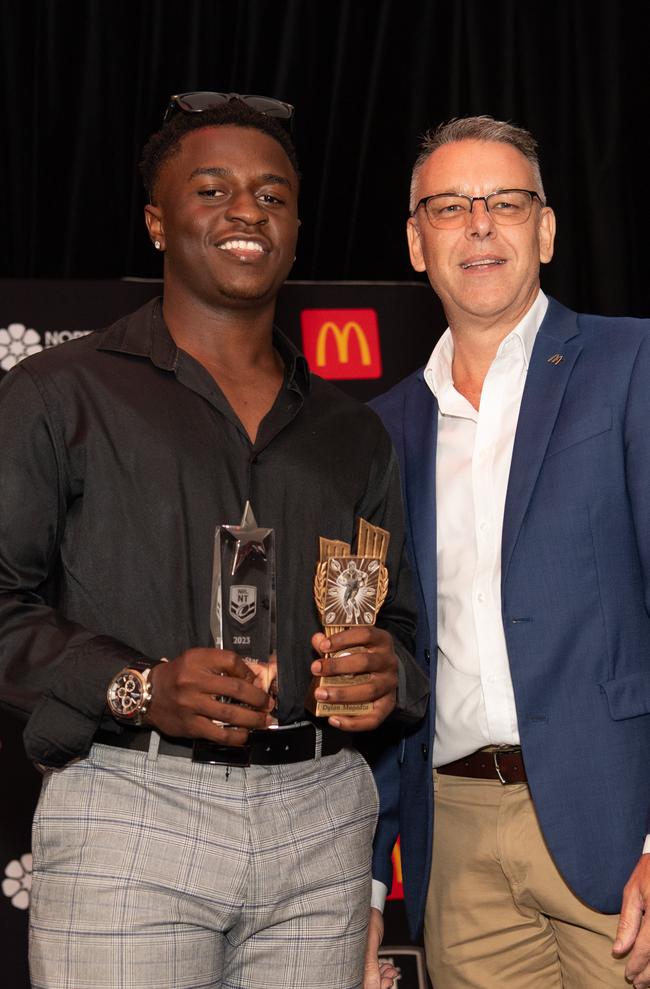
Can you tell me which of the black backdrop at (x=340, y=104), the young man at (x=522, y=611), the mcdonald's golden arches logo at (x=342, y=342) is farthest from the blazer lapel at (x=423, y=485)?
the black backdrop at (x=340, y=104)

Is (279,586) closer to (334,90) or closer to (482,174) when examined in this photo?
(482,174)

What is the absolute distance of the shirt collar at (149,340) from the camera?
7.39 feet

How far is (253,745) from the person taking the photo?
6.76 feet

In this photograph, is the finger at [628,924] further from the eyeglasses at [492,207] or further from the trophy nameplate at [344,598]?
the eyeglasses at [492,207]

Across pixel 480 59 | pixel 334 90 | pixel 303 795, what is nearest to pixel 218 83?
pixel 334 90

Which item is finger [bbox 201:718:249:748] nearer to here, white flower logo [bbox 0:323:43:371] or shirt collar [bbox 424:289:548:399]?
shirt collar [bbox 424:289:548:399]

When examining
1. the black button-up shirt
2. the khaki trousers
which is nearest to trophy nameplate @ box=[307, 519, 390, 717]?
the black button-up shirt

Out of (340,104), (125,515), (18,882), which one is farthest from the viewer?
(340,104)

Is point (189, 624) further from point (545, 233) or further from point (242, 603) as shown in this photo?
point (545, 233)

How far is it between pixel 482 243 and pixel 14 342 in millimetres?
1498

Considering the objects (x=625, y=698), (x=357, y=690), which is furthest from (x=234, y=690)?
(x=625, y=698)

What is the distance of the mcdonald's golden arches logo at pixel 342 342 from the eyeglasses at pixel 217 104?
3.83 ft

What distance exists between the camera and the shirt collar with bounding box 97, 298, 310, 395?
2.25 metres

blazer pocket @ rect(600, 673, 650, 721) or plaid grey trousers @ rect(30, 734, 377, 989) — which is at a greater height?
blazer pocket @ rect(600, 673, 650, 721)
